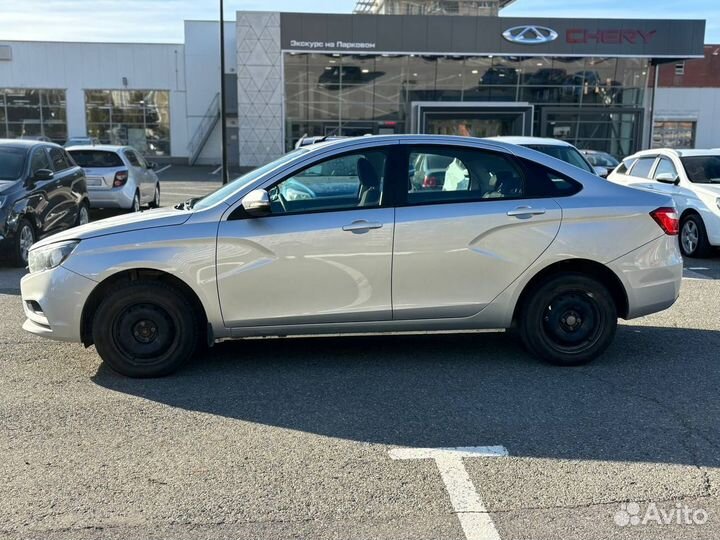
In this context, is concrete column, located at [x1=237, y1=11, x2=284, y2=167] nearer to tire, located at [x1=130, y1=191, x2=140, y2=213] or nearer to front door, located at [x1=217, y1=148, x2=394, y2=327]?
tire, located at [x1=130, y1=191, x2=140, y2=213]

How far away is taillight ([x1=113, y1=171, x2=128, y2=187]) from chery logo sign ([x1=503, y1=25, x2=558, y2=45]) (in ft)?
78.6

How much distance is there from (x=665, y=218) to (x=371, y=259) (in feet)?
7.50

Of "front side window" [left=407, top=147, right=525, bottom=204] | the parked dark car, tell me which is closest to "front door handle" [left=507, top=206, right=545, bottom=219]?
"front side window" [left=407, top=147, right=525, bottom=204]

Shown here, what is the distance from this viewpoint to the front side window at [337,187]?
503cm

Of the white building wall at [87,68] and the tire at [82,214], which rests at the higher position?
the white building wall at [87,68]

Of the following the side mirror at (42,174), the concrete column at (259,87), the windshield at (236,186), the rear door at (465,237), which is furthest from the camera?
the concrete column at (259,87)

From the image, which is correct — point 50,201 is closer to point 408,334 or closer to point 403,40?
point 408,334

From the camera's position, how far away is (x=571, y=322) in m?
5.23

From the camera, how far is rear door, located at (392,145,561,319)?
497 cm

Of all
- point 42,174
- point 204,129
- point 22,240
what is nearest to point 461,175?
point 22,240

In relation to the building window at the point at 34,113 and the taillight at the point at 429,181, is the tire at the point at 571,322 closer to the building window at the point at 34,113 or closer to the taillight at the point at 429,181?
the taillight at the point at 429,181

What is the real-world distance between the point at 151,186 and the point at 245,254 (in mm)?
12331

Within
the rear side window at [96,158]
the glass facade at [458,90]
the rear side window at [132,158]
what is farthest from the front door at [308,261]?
the glass facade at [458,90]

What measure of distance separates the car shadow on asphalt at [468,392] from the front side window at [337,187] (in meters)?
1.23
